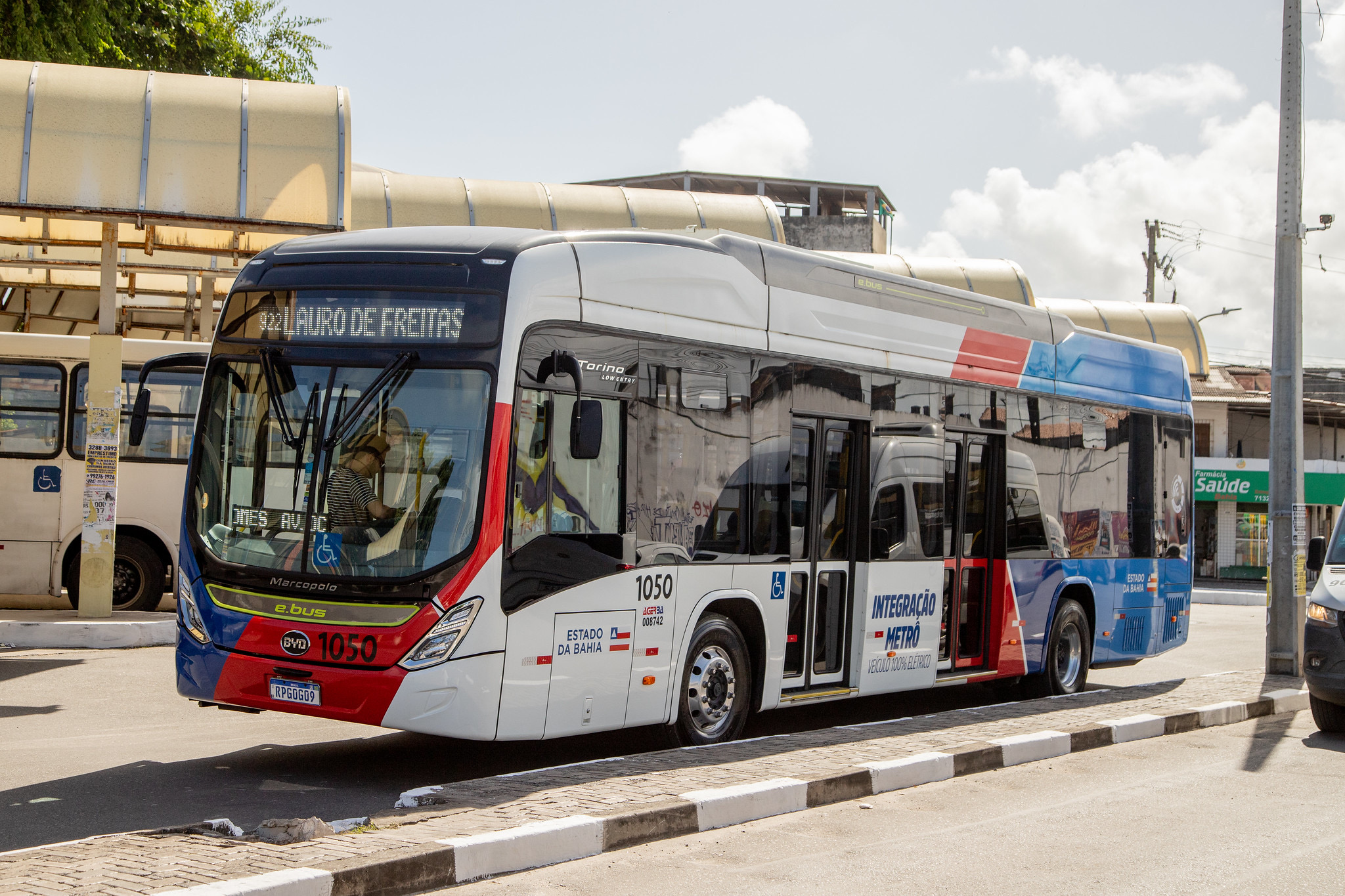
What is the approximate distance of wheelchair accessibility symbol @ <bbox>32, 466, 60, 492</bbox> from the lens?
1551 centimetres

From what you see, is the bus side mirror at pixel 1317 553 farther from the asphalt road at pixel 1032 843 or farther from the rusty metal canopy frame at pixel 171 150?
the rusty metal canopy frame at pixel 171 150

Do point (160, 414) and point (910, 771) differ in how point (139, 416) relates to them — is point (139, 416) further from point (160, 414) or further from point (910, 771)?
point (160, 414)

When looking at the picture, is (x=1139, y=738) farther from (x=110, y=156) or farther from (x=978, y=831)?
(x=110, y=156)

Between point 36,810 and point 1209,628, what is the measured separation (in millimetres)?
20849

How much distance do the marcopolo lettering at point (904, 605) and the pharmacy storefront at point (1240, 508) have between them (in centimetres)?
3602

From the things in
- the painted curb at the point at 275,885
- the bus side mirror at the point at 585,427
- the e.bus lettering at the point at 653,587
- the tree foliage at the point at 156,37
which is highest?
the tree foliage at the point at 156,37

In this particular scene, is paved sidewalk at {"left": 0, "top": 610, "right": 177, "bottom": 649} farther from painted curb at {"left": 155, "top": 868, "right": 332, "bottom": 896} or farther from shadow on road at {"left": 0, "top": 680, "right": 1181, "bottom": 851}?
painted curb at {"left": 155, "top": 868, "right": 332, "bottom": 896}

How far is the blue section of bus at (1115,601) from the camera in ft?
39.3

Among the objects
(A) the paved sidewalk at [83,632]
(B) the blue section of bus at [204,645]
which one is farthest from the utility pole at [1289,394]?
(A) the paved sidewalk at [83,632]

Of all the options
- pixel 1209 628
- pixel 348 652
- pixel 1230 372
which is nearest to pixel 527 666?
pixel 348 652

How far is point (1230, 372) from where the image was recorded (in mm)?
55562

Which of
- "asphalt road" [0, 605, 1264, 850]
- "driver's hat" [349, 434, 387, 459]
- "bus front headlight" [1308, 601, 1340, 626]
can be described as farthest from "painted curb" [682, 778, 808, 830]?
"bus front headlight" [1308, 601, 1340, 626]

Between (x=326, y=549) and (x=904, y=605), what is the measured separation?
4.85 meters

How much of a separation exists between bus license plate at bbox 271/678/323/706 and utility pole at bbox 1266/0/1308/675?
1083 cm
